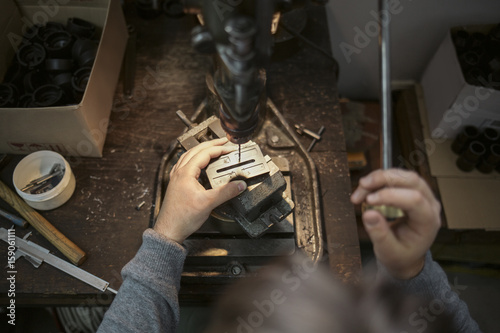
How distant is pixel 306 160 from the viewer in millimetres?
1446

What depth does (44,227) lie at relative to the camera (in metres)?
1.33

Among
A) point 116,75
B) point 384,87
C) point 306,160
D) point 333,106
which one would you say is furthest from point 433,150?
point 116,75

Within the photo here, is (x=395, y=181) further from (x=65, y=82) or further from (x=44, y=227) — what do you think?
(x=65, y=82)

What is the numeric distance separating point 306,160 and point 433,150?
2.68 feet

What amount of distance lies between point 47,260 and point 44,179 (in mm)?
298

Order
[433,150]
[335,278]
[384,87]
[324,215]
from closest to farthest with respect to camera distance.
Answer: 1. [384,87]
2. [335,278]
3. [324,215]
4. [433,150]

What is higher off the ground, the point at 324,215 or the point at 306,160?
the point at 306,160

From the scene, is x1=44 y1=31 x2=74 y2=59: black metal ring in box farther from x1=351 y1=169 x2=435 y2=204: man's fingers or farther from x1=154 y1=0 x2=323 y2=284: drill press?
x1=351 y1=169 x2=435 y2=204: man's fingers

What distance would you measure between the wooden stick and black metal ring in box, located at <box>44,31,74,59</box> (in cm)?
56

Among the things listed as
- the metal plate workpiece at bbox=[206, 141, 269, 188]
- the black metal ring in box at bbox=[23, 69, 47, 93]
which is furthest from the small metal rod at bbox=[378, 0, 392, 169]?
the black metal ring in box at bbox=[23, 69, 47, 93]

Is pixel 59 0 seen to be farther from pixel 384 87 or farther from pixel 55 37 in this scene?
pixel 384 87

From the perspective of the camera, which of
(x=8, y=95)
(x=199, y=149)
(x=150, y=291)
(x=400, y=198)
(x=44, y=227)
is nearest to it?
(x=400, y=198)

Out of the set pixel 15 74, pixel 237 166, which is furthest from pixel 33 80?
pixel 237 166

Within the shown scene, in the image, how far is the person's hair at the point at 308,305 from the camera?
0.97m
